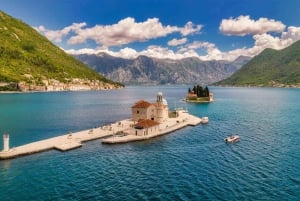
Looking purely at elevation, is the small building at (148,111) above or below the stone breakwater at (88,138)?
above

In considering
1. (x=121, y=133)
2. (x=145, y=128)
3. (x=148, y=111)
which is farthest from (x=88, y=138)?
(x=148, y=111)

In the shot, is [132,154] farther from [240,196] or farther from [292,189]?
[292,189]

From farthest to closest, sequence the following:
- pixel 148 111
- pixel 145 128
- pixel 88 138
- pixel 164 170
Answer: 1. pixel 148 111
2. pixel 145 128
3. pixel 88 138
4. pixel 164 170

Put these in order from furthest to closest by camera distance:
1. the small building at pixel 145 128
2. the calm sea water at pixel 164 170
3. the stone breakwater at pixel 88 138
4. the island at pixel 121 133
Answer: the small building at pixel 145 128
the island at pixel 121 133
the stone breakwater at pixel 88 138
the calm sea water at pixel 164 170

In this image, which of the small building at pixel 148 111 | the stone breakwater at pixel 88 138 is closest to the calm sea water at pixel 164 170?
the stone breakwater at pixel 88 138

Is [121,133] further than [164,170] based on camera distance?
Yes

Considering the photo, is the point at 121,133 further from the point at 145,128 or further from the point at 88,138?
the point at 88,138

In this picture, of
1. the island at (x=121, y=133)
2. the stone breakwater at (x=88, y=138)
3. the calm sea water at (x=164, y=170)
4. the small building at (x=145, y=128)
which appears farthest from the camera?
the small building at (x=145, y=128)

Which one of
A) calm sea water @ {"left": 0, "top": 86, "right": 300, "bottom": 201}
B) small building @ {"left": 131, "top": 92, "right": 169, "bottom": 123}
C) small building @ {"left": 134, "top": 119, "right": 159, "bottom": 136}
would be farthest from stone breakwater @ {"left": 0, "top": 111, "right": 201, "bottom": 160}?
small building @ {"left": 131, "top": 92, "right": 169, "bottom": 123}

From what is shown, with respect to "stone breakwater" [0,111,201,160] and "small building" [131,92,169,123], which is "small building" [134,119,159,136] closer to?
"stone breakwater" [0,111,201,160]

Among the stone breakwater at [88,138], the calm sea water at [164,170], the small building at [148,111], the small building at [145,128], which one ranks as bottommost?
the calm sea water at [164,170]

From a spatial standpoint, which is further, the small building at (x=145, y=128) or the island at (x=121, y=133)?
the small building at (x=145, y=128)

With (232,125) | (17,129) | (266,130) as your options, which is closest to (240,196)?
(266,130)

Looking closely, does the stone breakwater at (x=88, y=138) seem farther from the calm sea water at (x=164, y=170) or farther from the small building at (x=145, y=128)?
the calm sea water at (x=164, y=170)
